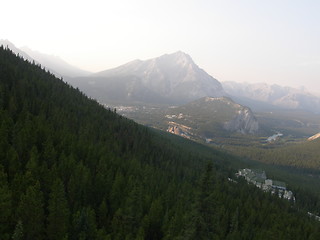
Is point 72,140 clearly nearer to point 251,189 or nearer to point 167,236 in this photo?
point 167,236

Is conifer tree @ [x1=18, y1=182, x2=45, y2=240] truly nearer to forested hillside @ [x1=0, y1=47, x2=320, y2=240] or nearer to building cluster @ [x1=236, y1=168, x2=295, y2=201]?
forested hillside @ [x1=0, y1=47, x2=320, y2=240]

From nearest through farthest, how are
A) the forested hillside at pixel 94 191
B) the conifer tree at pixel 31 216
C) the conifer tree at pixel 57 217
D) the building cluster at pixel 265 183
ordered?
1. the conifer tree at pixel 31 216
2. the forested hillside at pixel 94 191
3. the conifer tree at pixel 57 217
4. the building cluster at pixel 265 183

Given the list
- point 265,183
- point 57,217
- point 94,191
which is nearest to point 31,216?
point 57,217

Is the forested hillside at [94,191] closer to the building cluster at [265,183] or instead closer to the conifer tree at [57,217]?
the conifer tree at [57,217]

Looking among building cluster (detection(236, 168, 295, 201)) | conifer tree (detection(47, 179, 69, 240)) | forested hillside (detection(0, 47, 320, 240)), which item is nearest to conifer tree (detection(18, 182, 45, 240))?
forested hillside (detection(0, 47, 320, 240))

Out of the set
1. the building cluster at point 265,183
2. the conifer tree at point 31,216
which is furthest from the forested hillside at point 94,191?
the building cluster at point 265,183

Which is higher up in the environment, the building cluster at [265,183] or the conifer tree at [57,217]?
the conifer tree at [57,217]
